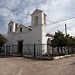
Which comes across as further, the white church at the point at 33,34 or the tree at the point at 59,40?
the white church at the point at 33,34

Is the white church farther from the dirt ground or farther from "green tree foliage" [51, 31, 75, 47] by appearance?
the dirt ground

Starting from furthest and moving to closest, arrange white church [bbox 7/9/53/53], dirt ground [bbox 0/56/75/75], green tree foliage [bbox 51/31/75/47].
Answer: white church [bbox 7/9/53/53]
green tree foliage [bbox 51/31/75/47]
dirt ground [bbox 0/56/75/75]

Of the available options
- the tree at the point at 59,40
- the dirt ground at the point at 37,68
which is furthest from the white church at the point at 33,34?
the dirt ground at the point at 37,68

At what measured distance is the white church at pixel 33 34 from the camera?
14.5 m

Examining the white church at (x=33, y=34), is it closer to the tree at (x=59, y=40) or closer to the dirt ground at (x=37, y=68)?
the tree at (x=59, y=40)

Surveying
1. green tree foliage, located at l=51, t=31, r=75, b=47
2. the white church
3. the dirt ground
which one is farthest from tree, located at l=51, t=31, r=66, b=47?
the dirt ground

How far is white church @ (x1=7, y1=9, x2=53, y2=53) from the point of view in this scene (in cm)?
1449

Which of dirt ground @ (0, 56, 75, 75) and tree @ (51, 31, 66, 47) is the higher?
tree @ (51, 31, 66, 47)

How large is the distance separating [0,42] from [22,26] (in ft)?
18.1

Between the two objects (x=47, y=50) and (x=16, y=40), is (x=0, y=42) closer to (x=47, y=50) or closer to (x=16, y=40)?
(x=16, y=40)

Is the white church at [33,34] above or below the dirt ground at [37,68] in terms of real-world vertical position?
above

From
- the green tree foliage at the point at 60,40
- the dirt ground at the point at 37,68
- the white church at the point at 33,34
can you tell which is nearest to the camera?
the dirt ground at the point at 37,68

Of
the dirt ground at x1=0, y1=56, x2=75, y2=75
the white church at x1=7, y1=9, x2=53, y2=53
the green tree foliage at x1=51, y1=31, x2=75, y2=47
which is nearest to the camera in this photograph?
the dirt ground at x1=0, y1=56, x2=75, y2=75

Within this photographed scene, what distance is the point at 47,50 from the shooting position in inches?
585
